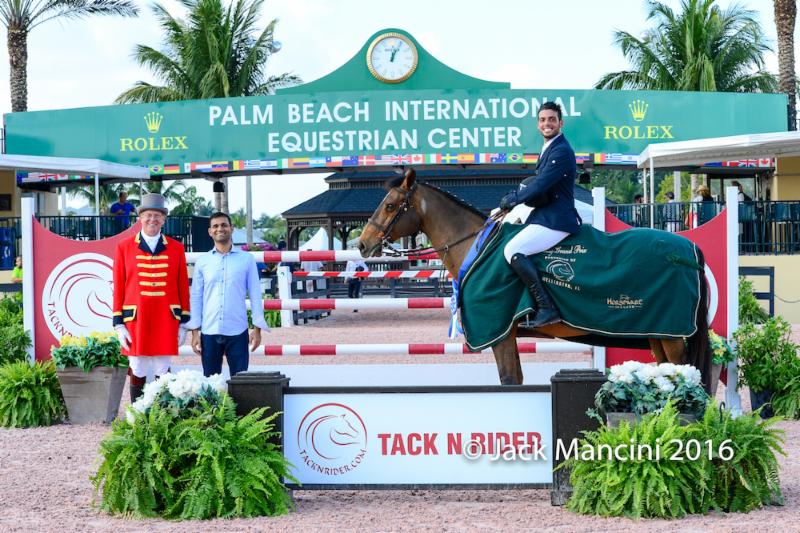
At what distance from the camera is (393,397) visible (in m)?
5.96

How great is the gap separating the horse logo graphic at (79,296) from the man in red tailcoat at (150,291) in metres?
1.85

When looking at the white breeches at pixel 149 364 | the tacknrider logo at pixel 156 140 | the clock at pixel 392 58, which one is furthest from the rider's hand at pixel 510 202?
the tacknrider logo at pixel 156 140

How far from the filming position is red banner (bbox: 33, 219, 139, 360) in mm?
9570

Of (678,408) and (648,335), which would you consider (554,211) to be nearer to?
(648,335)

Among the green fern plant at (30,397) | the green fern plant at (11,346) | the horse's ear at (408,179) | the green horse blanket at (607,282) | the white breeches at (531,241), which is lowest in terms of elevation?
the green fern plant at (30,397)

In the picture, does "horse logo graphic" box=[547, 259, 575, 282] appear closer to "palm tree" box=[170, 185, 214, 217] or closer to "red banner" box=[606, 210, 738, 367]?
"red banner" box=[606, 210, 738, 367]

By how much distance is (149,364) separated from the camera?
312 inches

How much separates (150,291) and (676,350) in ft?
13.2

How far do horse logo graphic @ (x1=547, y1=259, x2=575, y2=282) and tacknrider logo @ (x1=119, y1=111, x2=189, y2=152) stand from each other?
18.9m

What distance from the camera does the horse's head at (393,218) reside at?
771cm

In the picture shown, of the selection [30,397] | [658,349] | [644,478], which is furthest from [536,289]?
[30,397]

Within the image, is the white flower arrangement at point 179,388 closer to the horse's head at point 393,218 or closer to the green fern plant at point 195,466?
the green fern plant at point 195,466

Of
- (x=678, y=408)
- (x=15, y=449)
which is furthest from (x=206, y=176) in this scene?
(x=678, y=408)

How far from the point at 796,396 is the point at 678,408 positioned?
12.6 ft
